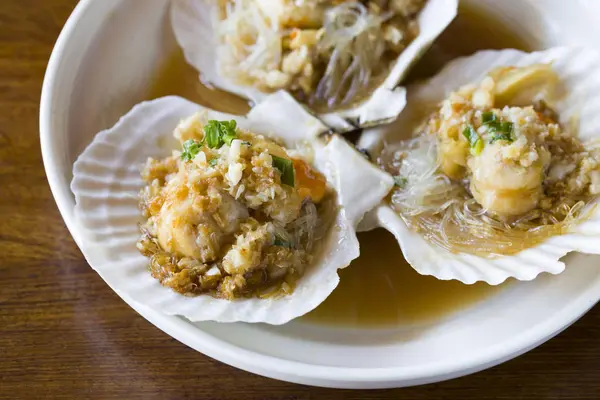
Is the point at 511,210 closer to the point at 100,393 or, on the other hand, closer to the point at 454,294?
the point at 454,294

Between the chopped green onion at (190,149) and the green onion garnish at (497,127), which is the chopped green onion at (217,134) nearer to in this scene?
the chopped green onion at (190,149)

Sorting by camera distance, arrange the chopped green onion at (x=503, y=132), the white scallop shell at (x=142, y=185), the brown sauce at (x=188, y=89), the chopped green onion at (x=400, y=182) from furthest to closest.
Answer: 1. the brown sauce at (x=188, y=89)
2. the chopped green onion at (x=400, y=182)
3. the chopped green onion at (x=503, y=132)
4. the white scallop shell at (x=142, y=185)

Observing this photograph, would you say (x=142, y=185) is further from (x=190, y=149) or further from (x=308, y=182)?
(x=308, y=182)

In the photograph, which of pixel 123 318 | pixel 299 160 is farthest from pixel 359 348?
pixel 123 318

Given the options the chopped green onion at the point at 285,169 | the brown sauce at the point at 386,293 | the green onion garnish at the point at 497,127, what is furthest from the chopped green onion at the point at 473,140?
the chopped green onion at the point at 285,169

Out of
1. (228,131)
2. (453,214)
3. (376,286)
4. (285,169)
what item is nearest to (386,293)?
(376,286)

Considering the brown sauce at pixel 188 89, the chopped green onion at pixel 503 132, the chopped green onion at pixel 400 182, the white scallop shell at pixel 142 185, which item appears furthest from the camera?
the brown sauce at pixel 188 89

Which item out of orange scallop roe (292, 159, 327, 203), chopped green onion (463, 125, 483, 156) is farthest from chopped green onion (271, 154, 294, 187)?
chopped green onion (463, 125, 483, 156)
